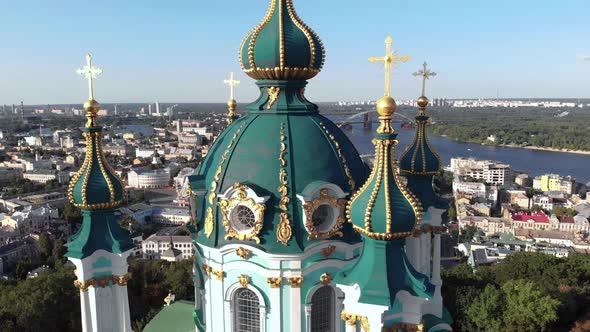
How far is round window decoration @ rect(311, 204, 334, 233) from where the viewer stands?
959cm

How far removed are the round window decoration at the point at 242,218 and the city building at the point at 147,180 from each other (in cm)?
8466

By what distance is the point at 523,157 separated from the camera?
12181 centimetres

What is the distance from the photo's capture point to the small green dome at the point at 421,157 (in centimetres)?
1135

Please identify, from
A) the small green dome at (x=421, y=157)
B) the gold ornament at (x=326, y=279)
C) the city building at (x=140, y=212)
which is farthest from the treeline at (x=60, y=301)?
the city building at (x=140, y=212)

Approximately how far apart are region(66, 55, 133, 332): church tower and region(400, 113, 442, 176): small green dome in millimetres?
6284

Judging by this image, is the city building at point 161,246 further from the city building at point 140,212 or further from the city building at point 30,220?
the city building at point 30,220

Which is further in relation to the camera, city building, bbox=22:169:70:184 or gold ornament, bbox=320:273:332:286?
city building, bbox=22:169:70:184

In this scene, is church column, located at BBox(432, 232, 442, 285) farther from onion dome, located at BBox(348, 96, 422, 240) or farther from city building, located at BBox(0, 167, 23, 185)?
city building, located at BBox(0, 167, 23, 185)

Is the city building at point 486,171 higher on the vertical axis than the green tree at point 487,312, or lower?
lower

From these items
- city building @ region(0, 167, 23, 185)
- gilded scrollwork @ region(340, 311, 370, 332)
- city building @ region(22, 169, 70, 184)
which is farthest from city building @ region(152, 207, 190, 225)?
gilded scrollwork @ region(340, 311, 370, 332)

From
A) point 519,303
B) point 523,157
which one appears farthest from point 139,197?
point 523,157

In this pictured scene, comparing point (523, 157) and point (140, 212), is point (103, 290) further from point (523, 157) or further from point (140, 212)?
point (523, 157)

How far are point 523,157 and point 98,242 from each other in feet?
417

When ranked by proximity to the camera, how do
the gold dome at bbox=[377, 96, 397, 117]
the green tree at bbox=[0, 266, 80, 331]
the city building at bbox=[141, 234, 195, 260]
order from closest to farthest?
the gold dome at bbox=[377, 96, 397, 117] → the green tree at bbox=[0, 266, 80, 331] → the city building at bbox=[141, 234, 195, 260]
